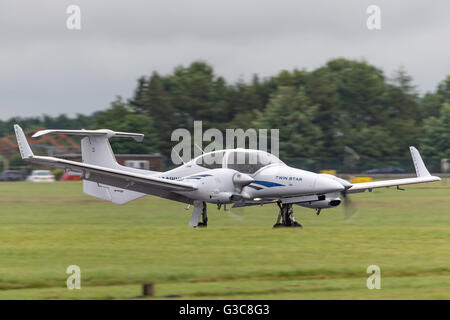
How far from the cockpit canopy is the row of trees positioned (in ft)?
147

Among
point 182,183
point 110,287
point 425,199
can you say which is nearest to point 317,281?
point 110,287

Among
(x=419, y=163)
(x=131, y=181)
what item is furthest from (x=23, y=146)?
(x=419, y=163)

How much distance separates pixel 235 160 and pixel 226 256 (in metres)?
5.32

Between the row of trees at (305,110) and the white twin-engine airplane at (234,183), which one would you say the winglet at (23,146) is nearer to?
the white twin-engine airplane at (234,183)

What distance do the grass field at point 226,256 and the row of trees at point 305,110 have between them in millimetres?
43277

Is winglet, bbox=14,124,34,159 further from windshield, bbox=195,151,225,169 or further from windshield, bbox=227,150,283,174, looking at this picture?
windshield, bbox=227,150,283,174

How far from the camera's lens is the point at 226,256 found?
13.9 meters

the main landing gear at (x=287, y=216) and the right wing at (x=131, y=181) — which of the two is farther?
the main landing gear at (x=287, y=216)

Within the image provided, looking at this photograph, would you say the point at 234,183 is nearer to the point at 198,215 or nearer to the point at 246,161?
the point at 246,161

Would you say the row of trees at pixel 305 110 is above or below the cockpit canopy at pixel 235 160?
above

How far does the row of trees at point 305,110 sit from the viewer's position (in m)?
71.1

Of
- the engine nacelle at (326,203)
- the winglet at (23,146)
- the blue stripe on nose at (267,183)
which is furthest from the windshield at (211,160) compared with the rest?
the winglet at (23,146)

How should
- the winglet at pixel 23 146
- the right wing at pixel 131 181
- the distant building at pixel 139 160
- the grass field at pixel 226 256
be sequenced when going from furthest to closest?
the distant building at pixel 139 160
the right wing at pixel 131 181
the winglet at pixel 23 146
the grass field at pixel 226 256
